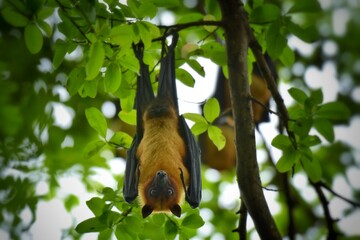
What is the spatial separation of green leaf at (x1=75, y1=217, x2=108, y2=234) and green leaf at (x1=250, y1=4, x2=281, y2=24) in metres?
1.99

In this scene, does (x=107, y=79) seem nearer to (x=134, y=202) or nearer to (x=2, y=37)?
(x=134, y=202)

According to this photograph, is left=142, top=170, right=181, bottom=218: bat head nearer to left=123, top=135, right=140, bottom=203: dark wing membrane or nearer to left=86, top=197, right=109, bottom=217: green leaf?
left=123, top=135, right=140, bottom=203: dark wing membrane

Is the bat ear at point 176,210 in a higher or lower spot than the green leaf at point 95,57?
lower

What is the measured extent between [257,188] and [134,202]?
3.55 ft

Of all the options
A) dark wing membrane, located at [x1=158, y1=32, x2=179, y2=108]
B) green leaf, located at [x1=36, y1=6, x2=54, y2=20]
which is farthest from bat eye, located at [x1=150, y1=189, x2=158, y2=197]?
green leaf, located at [x1=36, y1=6, x2=54, y2=20]

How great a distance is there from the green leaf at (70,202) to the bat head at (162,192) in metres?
1.46

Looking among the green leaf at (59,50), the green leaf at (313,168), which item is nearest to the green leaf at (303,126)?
the green leaf at (313,168)

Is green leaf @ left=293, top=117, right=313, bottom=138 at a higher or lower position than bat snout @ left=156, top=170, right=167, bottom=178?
lower

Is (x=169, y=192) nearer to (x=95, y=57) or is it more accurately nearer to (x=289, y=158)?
(x=289, y=158)

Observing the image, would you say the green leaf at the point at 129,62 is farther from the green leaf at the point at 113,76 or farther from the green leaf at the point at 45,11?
the green leaf at the point at 45,11

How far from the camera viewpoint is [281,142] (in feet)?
11.5

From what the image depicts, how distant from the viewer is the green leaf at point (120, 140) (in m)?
3.92

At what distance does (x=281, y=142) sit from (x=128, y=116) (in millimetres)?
1475

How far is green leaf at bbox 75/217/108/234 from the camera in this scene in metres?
3.41
